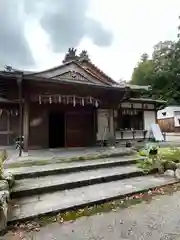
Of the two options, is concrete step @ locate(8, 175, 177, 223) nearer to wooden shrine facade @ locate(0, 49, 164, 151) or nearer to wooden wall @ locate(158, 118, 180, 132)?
wooden shrine facade @ locate(0, 49, 164, 151)

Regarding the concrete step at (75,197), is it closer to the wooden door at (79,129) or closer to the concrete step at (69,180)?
the concrete step at (69,180)

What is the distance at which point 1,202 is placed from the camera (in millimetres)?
2982

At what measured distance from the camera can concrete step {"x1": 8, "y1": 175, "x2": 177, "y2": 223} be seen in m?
→ 3.38

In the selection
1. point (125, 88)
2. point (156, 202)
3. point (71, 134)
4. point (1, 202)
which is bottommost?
point (156, 202)

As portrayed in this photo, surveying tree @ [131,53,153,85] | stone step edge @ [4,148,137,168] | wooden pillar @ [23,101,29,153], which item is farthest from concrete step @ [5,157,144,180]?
tree @ [131,53,153,85]

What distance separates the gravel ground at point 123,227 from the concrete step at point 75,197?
0.38 m

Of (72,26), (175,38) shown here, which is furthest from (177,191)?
(175,38)

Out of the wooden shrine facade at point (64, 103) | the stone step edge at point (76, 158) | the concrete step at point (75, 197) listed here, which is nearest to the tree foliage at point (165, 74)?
the wooden shrine facade at point (64, 103)

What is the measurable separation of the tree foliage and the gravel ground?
76.8 ft

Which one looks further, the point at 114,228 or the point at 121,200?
the point at 121,200

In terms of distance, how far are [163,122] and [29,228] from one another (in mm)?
25374

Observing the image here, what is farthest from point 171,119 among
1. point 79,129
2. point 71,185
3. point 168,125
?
point 71,185

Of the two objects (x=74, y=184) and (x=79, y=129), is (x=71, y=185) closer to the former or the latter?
(x=74, y=184)

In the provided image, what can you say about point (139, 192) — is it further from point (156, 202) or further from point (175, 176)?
Answer: point (175, 176)
